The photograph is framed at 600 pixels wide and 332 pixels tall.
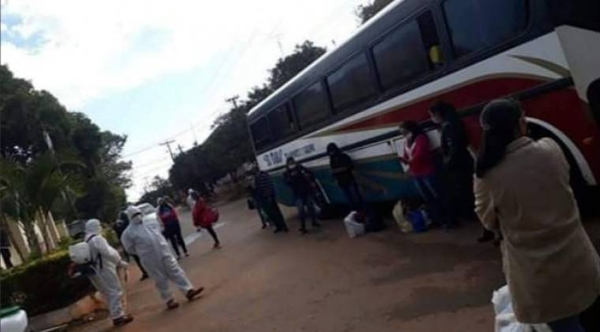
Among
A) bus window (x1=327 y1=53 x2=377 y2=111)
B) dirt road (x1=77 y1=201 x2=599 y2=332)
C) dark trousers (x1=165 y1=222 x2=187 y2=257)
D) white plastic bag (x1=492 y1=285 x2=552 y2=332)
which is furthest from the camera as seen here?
dark trousers (x1=165 y1=222 x2=187 y2=257)

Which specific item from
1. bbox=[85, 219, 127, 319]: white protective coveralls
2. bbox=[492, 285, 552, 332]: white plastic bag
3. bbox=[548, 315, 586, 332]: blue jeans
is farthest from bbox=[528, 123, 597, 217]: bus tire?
bbox=[85, 219, 127, 319]: white protective coveralls

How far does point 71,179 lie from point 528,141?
1369 centimetres

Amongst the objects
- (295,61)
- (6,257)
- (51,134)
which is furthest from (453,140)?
(295,61)

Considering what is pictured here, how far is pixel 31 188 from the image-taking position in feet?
45.0

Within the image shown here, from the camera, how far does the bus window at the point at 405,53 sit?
Result: 802cm

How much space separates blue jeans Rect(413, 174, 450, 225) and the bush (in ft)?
23.4

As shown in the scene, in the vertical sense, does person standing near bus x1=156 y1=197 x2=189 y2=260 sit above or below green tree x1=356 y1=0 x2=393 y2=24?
below

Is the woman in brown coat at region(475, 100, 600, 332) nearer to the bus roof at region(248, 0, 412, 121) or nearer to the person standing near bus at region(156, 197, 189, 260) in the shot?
the bus roof at region(248, 0, 412, 121)

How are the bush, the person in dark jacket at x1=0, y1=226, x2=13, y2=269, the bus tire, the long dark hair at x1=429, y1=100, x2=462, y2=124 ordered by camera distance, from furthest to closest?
the person in dark jacket at x1=0, y1=226, x2=13, y2=269, the bush, the long dark hair at x1=429, y1=100, x2=462, y2=124, the bus tire

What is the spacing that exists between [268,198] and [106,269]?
18.4 ft

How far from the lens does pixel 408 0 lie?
325 inches

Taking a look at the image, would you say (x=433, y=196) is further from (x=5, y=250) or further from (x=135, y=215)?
(x=5, y=250)

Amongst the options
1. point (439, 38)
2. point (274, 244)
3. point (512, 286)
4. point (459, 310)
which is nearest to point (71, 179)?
point (274, 244)

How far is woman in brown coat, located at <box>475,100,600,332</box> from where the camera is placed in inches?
112
